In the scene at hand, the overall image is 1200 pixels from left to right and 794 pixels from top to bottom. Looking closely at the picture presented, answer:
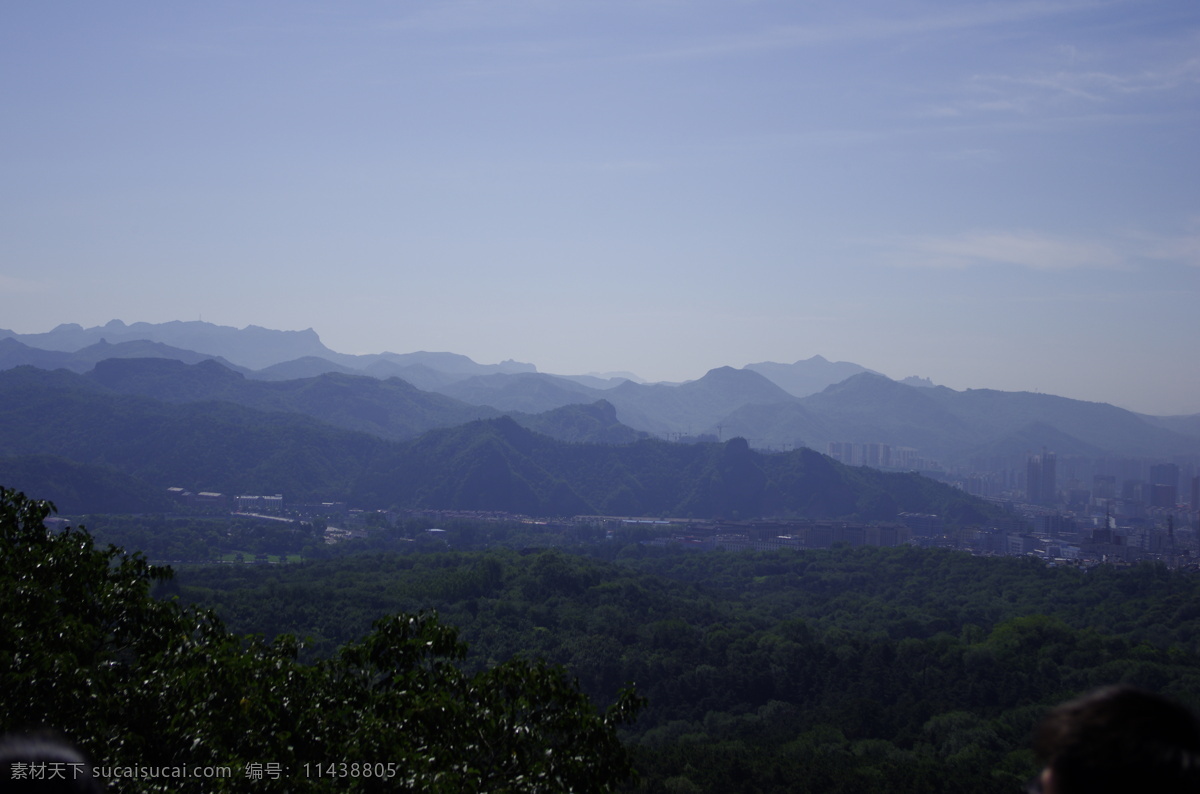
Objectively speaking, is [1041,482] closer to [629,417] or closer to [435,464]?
[435,464]

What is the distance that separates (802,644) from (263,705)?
27.7 meters

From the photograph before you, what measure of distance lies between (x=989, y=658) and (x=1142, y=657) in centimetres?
434

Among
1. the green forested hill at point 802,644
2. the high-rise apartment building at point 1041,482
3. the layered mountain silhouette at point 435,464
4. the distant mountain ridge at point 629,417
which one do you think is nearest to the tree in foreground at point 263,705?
the green forested hill at point 802,644

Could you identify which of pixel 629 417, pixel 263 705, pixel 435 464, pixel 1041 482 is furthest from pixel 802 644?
pixel 629 417

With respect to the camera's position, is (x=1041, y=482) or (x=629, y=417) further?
(x=629, y=417)

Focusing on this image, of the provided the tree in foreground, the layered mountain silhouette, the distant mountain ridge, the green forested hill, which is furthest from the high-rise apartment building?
the tree in foreground

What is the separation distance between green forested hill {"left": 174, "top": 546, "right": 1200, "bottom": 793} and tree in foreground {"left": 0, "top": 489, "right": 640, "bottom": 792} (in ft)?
33.2

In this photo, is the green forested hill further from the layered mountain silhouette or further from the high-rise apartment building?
the high-rise apartment building

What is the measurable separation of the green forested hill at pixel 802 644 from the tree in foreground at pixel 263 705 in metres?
10.1

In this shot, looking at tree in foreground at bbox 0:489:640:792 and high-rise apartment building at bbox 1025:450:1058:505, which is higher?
tree in foreground at bbox 0:489:640:792

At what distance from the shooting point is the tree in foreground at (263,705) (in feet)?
16.3

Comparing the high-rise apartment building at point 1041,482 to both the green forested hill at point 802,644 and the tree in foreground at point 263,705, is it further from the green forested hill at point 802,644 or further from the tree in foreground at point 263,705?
the tree in foreground at point 263,705

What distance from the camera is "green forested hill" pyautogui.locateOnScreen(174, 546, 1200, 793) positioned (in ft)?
65.6

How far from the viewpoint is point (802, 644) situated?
3073cm
